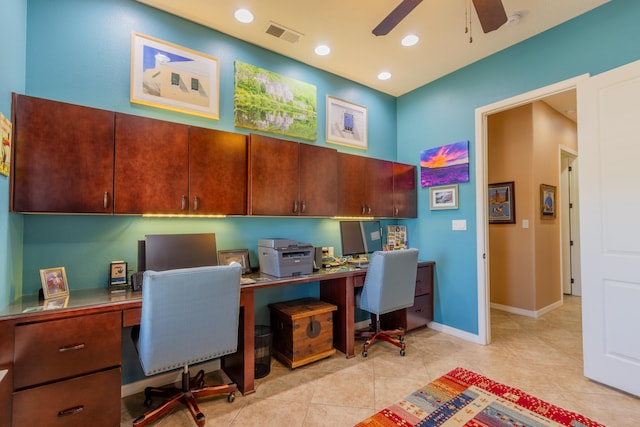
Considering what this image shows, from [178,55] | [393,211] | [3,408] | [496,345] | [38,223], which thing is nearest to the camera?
[3,408]

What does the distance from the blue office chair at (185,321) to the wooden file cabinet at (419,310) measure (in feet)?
6.71

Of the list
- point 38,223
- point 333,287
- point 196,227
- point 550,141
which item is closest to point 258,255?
point 196,227

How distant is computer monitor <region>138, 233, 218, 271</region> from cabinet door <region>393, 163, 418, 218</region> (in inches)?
87.2

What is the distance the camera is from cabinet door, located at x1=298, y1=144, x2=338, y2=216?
9.43 feet

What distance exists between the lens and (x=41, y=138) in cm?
181

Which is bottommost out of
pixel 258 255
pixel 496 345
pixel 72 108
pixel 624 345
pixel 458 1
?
pixel 496 345

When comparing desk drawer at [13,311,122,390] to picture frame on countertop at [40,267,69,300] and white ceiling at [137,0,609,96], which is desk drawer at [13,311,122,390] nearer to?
picture frame on countertop at [40,267,69,300]

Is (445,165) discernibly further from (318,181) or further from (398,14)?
(398,14)

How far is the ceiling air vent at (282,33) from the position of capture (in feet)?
8.76

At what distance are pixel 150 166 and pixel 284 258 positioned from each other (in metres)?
1.24

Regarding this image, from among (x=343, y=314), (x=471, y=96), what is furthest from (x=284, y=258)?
(x=471, y=96)

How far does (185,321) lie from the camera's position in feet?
5.75

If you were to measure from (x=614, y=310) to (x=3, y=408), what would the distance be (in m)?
3.83

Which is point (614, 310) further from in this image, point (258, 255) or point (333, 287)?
point (258, 255)
